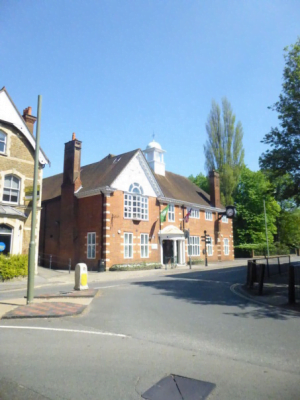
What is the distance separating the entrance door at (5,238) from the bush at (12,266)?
146 cm

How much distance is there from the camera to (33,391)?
4188 mm

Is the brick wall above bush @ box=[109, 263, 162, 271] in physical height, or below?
above

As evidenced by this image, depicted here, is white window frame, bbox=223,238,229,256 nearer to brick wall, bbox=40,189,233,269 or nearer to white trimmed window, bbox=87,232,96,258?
brick wall, bbox=40,189,233,269

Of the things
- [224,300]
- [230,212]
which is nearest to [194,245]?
[230,212]

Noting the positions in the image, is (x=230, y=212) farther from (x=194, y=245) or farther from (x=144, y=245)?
(x=144, y=245)

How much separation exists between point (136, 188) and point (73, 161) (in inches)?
243

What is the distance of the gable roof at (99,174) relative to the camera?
28.9 metres

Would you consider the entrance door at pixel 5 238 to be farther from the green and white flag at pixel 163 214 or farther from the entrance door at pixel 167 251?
the entrance door at pixel 167 251

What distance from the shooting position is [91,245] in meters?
27.9

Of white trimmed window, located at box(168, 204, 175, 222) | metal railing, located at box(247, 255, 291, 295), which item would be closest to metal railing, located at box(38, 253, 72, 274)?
white trimmed window, located at box(168, 204, 175, 222)

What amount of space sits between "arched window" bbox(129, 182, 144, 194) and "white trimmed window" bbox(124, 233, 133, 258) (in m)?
4.04

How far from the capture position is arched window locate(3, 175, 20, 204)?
21328 millimetres

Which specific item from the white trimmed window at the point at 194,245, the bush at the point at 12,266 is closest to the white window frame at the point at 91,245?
the bush at the point at 12,266

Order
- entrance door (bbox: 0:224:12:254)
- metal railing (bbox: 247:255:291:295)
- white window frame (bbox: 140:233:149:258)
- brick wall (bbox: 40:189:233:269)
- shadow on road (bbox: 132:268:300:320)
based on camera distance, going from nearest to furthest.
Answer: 1. shadow on road (bbox: 132:268:300:320)
2. metal railing (bbox: 247:255:291:295)
3. entrance door (bbox: 0:224:12:254)
4. brick wall (bbox: 40:189:233:269)
5. white window frame (bbox: 140:233:149:258)
